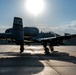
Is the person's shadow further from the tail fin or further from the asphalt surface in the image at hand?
the tail fin

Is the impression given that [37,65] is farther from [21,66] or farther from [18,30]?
[18,30]

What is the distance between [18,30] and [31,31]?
8315 millimetres

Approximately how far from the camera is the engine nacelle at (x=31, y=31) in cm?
3350

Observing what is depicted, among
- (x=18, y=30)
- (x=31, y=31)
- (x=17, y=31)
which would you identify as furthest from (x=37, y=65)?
(x=31, y=31)

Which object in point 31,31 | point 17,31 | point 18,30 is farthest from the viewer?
point 31,31

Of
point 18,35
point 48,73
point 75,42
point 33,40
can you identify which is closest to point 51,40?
point 33,40

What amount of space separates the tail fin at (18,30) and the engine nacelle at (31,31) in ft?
19.0

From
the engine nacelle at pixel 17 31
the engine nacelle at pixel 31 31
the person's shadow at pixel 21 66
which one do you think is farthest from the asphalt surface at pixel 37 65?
Answer: the engine nacelle at pixel 31 31

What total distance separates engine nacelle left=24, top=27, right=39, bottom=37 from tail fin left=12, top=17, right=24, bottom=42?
5803 mm

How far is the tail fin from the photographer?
83.9 feet

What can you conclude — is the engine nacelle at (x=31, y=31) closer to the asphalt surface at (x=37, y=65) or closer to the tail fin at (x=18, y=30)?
the tail fin at (x=18, y=30)

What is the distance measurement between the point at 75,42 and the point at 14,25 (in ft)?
321

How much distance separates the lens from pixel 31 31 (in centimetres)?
3444

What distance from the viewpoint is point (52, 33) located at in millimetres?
38750
